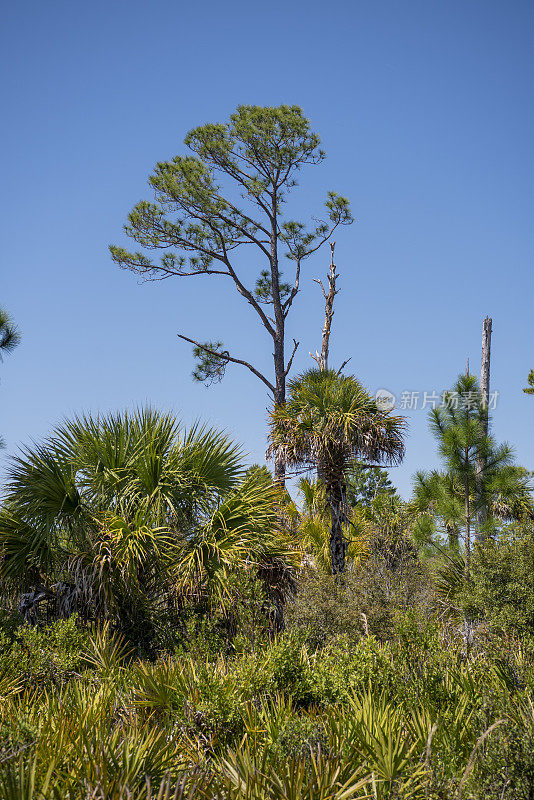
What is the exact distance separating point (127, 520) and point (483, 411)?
8.99m

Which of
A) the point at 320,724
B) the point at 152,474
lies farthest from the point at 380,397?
the point at 320,724

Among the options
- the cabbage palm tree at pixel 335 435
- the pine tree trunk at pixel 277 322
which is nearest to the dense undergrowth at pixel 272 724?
the cabbage palm tree at pixel 335 435

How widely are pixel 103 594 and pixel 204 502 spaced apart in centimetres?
176

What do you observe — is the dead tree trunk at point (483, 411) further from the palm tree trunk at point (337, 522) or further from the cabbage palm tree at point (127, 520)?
the cabbage palm tree at point (127, 520)

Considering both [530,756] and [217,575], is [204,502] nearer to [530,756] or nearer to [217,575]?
[217,575]

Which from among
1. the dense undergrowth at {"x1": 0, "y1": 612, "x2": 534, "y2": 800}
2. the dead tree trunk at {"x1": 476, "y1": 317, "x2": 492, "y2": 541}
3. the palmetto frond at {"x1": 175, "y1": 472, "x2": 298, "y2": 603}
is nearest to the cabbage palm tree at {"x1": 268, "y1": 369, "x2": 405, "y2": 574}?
the dead tree trunk at {"x1": 476, "y1": 317, "x2": 492, "y2": 541}

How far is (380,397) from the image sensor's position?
1451 centimetres

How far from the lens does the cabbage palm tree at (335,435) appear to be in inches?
530

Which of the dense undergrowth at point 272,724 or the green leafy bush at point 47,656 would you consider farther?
the green leafy bush at point 47,656

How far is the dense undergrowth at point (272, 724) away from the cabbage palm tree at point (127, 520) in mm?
960

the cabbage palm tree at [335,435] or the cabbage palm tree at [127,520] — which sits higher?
the cabbage palm tree at [335,435]

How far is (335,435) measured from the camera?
13.5 m

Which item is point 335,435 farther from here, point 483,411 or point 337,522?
point 483,411

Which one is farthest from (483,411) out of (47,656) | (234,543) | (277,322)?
(47,656)
